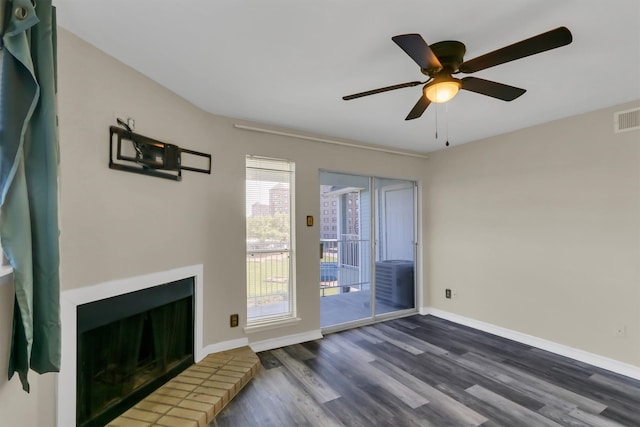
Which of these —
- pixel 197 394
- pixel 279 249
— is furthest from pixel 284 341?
pixel 197 394

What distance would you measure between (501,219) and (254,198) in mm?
2930

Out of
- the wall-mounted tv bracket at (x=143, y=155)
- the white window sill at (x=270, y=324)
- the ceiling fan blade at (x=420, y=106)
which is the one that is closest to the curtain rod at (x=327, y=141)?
the wall-mounted tv bracket at (x=143, y=155)

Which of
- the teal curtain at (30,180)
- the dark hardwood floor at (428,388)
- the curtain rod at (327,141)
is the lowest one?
the dark hardwood floor at (428,388)

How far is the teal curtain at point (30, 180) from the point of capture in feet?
3.41

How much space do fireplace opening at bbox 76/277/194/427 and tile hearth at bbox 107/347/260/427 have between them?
87 mm

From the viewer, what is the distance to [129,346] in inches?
85.0

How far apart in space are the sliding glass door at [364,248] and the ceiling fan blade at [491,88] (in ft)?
6.94

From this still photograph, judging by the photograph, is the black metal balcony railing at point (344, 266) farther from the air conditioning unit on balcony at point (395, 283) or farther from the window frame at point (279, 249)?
the window frame at point (279, 249)

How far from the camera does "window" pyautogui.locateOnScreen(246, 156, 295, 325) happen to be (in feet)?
10.8

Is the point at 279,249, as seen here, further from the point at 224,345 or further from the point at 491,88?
the point at 491,88

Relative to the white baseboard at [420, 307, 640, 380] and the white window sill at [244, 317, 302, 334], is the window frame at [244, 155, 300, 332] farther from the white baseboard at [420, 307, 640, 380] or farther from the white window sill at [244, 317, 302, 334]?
the white baseboard at [420, 307, 640, 380]

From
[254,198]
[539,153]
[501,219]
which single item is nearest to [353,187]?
[254,198]

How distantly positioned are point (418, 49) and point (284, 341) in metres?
3.06

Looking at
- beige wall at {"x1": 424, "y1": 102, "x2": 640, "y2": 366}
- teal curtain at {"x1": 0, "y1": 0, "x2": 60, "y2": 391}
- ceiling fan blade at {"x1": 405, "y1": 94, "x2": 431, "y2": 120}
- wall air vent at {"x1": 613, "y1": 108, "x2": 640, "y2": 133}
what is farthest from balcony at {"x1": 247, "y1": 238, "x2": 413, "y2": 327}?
wall air vent at {"x1": 613, "y1": 108, "x2": 640, "y2": 133}
